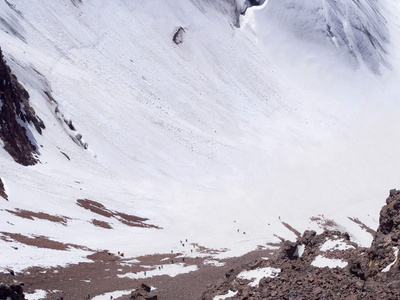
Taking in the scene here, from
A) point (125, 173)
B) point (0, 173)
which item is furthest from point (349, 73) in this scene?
point (0, 173)

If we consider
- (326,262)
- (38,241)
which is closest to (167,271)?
(38,241)

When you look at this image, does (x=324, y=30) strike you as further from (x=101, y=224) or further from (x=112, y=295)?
(x=112, y=295)

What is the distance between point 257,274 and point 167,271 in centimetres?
1630

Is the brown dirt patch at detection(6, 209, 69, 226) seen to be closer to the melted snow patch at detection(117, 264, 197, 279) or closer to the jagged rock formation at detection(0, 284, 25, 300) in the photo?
the melted snow patch at detection(117, 264, 197, 279)

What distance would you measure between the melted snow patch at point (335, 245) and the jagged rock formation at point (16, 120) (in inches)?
1635

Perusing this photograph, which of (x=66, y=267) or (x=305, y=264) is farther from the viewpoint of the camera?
(x=66, y=267)

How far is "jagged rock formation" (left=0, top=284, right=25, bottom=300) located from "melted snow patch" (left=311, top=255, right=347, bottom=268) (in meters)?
13.5

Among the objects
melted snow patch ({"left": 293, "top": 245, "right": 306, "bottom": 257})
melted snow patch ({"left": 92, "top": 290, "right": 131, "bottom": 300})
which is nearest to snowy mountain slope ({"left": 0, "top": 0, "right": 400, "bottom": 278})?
melted snow patch ({"left": 92, "top": 290, "right": 131, "bottom": 300})

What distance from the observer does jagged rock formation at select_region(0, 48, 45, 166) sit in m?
54.5

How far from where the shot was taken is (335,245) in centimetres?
2164

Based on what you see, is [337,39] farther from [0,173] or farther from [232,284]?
[232,284]

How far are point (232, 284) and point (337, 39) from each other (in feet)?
434

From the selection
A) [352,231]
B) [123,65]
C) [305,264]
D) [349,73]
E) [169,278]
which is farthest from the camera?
[349,73]

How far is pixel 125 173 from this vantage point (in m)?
67.4
